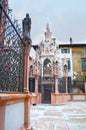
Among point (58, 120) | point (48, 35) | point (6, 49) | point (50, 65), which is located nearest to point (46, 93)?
point (50, 65)

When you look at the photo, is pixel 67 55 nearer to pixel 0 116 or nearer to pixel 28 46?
pixel 28 46

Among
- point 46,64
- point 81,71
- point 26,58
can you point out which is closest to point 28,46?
point 26,58

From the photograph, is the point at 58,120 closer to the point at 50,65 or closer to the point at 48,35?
the point at 50,65

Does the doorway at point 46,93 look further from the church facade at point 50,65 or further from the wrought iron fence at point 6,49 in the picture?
the wrought iron fence at point 6,49

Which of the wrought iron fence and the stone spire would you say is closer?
the wrought iron fence

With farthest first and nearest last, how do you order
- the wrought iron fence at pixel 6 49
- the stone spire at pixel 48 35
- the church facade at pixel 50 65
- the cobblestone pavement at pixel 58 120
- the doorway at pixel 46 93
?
1. the stone spire at pixel 48 35
2. the church facade at pixel 50 65
3. the doorway at pixel 46 93
4. the cobblestone pavement at pixel 58 120
5. the wrought iron fence at pixel 6 49

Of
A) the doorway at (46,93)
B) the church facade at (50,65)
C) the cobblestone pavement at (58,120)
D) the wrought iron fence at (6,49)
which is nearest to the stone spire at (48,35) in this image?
the church facade at (50,65)

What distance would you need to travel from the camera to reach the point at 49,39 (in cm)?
3384

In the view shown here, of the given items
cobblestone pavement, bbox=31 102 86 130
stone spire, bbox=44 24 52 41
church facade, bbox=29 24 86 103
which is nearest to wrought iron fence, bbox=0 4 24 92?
cobblestone pavement, bbox=31 102 86 130

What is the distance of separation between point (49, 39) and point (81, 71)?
27.8 ft

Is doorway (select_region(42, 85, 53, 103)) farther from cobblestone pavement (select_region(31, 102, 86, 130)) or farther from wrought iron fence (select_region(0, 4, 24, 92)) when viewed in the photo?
wrought iron fence (select_region(0, 4, 24, 92))

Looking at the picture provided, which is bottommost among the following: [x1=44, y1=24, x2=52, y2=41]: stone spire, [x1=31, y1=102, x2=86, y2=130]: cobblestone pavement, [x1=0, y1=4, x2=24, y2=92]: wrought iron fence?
[x1=31, y1=102, x2=86, y2=130]: cobblestone pavement

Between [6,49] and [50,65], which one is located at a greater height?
[50,65]

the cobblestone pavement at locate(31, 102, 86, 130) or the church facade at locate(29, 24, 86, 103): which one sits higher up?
the church facade at locate(29, 24, 86, 103)
